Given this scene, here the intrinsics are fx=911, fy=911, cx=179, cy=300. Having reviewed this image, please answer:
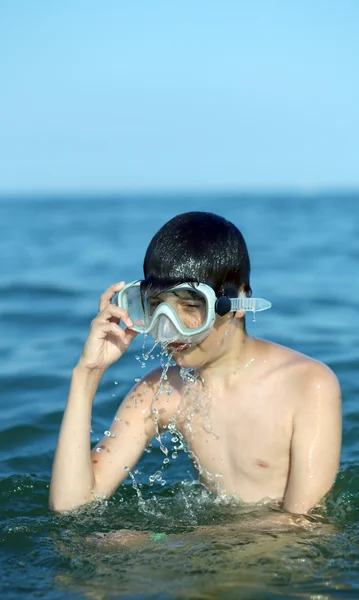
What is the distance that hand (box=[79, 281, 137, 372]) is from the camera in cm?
414

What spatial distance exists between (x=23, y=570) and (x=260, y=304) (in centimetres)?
153

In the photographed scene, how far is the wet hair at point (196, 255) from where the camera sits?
390 cm

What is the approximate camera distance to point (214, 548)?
12.8 feet

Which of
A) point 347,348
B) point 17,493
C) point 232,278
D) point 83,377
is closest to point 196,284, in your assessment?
point 232,278

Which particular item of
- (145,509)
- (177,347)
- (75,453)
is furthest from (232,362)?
(145,509)

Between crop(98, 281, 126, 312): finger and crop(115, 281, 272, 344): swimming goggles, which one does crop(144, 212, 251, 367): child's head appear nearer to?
crop(115, 281, 272, 344): swimming goggles

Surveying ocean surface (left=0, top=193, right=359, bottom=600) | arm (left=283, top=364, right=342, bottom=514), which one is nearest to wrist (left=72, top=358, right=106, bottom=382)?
ocean surface (left=0, top=193, right=359, bottom=600)

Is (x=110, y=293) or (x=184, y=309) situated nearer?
(x=184, y=309)

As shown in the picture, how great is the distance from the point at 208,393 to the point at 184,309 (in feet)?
2.35

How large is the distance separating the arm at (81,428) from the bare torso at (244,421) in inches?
15.7

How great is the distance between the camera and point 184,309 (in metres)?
3.95

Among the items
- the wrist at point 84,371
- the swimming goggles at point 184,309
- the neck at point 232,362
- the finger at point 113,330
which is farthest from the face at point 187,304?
the wrist at point 84,371

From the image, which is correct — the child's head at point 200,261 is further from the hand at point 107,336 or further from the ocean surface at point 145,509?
the ocean surface at point 145,509

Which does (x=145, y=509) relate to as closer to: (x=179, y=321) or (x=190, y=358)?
(x=190, y=358)
